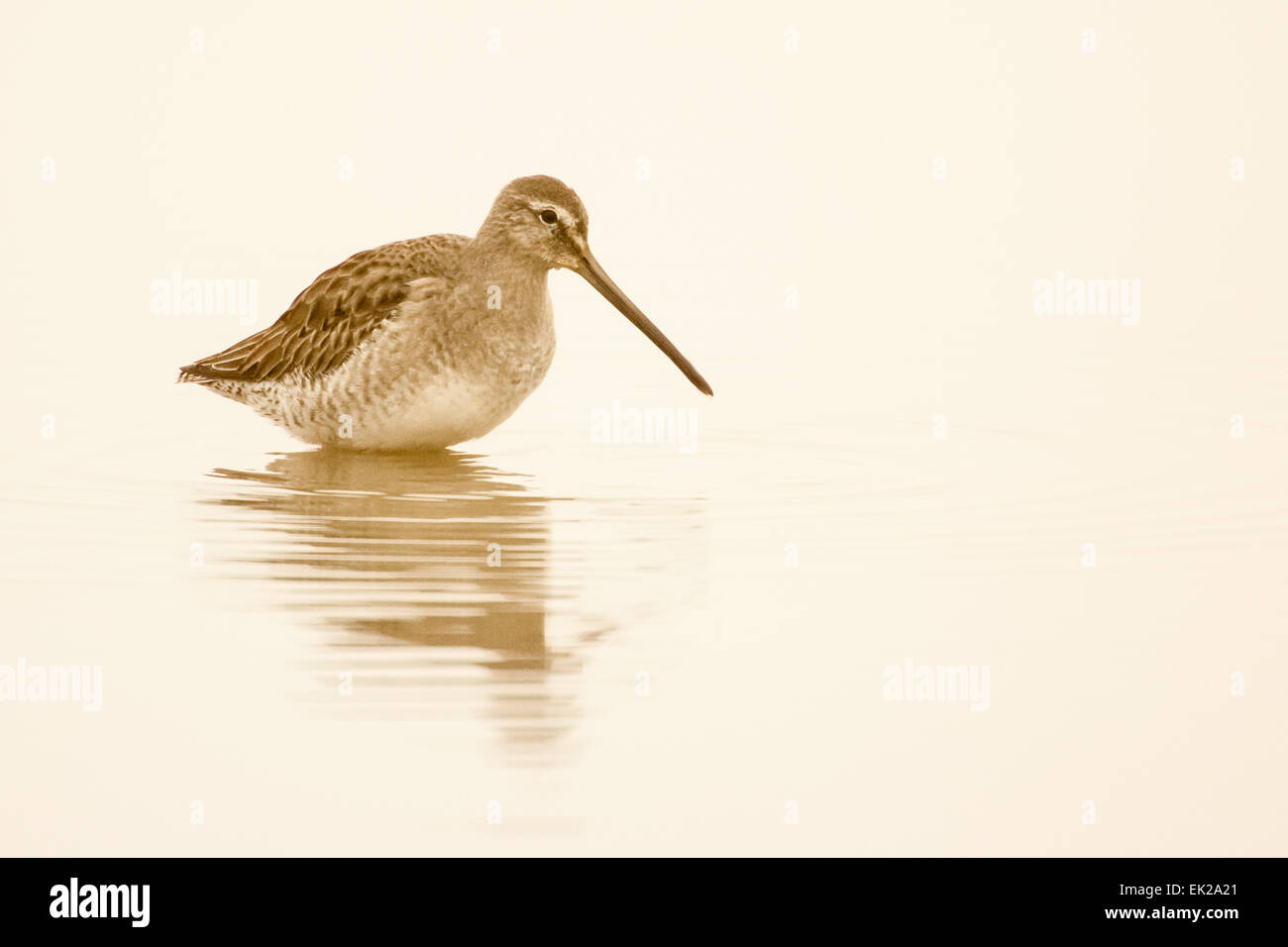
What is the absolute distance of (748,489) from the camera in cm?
1312

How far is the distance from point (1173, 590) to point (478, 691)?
12.9 feet

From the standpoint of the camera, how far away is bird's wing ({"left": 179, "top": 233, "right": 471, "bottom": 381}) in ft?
45.0

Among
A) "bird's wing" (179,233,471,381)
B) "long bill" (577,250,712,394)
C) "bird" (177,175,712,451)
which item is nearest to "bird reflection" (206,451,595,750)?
"bird" (177,175,712,451)

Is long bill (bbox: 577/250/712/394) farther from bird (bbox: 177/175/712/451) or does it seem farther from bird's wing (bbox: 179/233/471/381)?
bird's wing (bbox: 179/233/471/381)

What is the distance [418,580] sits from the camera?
10.7 metres

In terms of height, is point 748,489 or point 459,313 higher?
point 459,313

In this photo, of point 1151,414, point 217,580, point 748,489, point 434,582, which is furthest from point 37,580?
point 1151,414

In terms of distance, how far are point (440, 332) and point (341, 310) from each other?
2.98 ft

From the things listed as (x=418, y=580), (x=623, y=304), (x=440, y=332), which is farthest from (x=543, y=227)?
(x=418, y=580)

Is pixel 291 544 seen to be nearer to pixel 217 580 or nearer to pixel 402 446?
pixel 217 580

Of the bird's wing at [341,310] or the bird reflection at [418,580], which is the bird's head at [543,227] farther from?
the bird reflection at [418,580]

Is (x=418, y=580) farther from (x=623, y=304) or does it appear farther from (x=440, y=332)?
(x=623, y=304)

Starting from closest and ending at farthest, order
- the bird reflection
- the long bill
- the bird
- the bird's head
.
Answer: the bird reflection, the bird, the bird's head, the long bill

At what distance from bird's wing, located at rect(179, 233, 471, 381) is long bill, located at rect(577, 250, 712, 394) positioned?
0.88 metres
